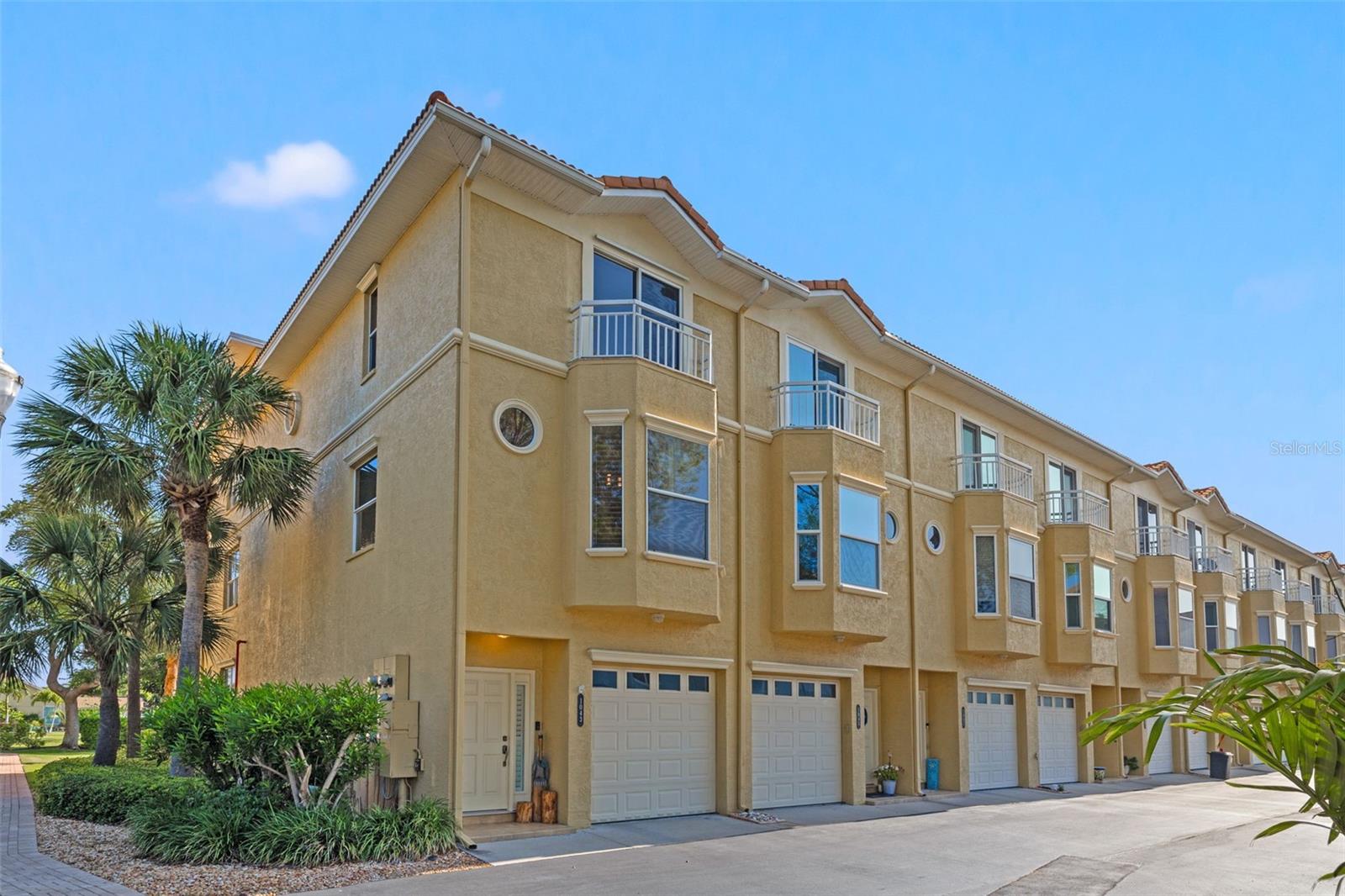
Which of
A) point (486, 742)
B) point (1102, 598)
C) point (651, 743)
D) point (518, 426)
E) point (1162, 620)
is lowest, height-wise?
point (651, 743)

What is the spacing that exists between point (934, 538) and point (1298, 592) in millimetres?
29143

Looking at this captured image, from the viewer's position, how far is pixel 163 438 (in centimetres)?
1894

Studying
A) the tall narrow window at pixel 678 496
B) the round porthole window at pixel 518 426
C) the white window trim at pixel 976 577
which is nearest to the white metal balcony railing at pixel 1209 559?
the white window trim at pixel 976 577

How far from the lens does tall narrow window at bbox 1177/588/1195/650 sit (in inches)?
1224

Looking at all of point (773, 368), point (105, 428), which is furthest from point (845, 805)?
point (105, 428)

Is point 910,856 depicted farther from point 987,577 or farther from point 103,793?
point 103,793

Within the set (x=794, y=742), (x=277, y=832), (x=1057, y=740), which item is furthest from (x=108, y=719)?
(x=1057, y=740)

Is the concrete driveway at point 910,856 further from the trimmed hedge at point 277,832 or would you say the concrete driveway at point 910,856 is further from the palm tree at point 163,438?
the palm tree at point 163,438

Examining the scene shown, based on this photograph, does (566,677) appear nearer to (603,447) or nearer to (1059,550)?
(603,447)

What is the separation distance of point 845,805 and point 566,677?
6944 mm

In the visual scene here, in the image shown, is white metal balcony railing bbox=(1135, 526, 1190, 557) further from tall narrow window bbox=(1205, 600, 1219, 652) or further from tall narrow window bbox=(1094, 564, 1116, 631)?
tall narrow window bbox=(1094, 564, 1116, 631)

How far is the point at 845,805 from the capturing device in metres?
19.2

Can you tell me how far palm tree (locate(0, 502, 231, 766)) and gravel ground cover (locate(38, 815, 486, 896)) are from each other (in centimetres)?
872

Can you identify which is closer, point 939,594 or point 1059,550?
point 939,594
